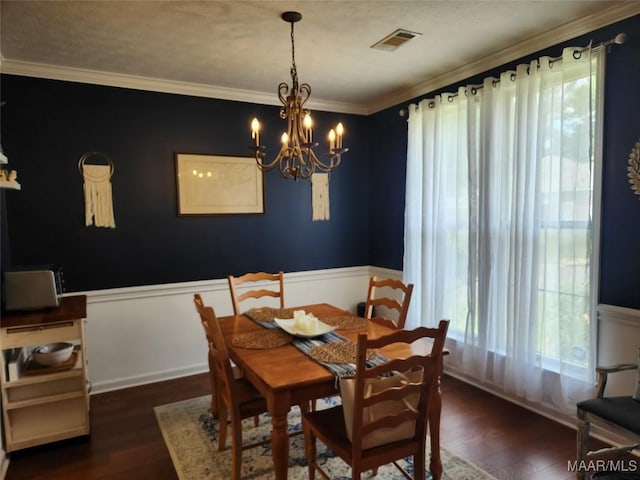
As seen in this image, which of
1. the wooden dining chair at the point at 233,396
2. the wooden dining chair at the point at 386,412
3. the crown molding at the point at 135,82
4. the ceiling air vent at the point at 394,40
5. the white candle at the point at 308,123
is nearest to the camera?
the wooden dining chair at the point at 386,412

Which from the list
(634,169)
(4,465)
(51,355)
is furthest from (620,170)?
(4,465)

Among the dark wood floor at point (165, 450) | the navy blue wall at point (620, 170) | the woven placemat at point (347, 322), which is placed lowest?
the dark wood floor at point (165, 450)

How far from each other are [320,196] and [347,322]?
1.99 meters

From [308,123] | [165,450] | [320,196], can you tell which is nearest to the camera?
[308,123]

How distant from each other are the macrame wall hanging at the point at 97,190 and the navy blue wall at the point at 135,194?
5cm

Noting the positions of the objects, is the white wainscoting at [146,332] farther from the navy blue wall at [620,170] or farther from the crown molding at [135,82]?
the navy blue wall at [620,170]

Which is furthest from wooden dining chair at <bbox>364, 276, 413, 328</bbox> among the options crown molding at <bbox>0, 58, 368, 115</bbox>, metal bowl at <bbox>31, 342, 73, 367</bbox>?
crown molding at <bbox>0, 58, 368, 115</bbox>

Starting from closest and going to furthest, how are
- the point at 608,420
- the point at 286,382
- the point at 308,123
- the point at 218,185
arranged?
the point at 286,382 → the point at 608,420 → the point at 308,123 → the point at 218,185

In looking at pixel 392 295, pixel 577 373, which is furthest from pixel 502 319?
pixel 392 295

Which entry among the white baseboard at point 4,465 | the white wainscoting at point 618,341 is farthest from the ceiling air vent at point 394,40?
the white baseboard at point 4,465

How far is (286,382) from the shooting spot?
1.76 metres

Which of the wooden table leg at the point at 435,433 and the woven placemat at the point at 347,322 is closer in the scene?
the wooden table leg at the point at 435,433

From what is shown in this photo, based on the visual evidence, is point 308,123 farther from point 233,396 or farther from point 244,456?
point 244,456

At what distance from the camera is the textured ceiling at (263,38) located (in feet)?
7.57
